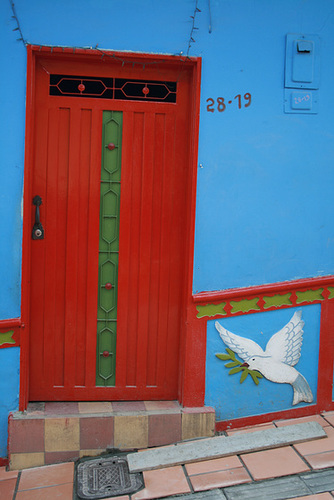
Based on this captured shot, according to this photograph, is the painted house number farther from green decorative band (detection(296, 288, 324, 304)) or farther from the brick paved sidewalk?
the brick paved sidewalk

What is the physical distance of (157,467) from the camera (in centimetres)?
348

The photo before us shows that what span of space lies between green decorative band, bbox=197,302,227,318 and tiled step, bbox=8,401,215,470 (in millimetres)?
665

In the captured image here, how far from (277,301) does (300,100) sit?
4.64 feet

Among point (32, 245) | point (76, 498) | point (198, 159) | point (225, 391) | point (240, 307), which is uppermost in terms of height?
point (198, 159)

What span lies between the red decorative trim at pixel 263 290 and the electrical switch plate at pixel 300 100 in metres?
1.20

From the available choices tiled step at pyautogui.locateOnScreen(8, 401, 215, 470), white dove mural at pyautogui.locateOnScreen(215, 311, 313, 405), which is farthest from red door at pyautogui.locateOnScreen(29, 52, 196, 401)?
white dove mural at pyautogui.locateOnScreen(215, 311, 313, 405)

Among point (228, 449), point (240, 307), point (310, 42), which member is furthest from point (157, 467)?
point (310, 42)

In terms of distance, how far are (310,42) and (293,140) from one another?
0.67m

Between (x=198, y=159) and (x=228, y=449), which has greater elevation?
(x=198, y=159)

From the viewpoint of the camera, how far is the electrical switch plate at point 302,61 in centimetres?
377

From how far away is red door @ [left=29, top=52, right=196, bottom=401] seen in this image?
372 cm

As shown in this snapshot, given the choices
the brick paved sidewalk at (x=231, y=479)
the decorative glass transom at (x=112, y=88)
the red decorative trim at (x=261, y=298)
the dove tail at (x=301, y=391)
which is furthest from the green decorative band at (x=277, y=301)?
the decorative glass transom at (x=112, y=88)

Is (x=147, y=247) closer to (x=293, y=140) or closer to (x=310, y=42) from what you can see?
(x=293, y=140)

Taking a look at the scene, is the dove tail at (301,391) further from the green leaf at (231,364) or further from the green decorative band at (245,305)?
the green decorative band at (245,305)
